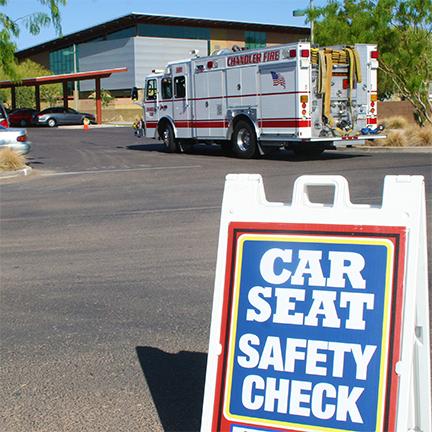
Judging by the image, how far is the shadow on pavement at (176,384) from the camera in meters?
4.10

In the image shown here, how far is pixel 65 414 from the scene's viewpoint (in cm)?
422

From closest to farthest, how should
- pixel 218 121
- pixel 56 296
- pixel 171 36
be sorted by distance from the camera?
1. pixel 56 296
2. pixel 218 121
3. pixel 171 36

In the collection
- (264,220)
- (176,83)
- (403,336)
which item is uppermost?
(176,83)

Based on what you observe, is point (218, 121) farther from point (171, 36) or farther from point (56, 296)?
point (171, 36)

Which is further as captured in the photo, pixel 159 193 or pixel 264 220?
pixel 159 193

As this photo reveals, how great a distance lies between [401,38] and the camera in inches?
1049

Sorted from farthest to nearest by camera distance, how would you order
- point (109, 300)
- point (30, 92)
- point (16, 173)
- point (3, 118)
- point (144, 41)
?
point (144, 41) → point (30, 92) → point (3, 118) → point (16, 173) → point (109, 300)

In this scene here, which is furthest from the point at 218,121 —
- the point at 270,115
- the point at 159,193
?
the point at 159,193

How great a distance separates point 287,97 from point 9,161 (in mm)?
7213

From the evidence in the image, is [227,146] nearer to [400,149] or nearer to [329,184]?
[400,149]

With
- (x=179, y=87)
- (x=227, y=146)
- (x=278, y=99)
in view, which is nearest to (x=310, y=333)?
(x=278, y=99)

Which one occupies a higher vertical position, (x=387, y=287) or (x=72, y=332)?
(x=387, y=287)

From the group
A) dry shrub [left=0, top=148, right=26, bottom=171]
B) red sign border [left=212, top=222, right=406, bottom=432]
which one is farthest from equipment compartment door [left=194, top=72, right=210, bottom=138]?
red sign border [left=212, top=222, right=406, bottom=432]

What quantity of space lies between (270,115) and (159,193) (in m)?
6.76
